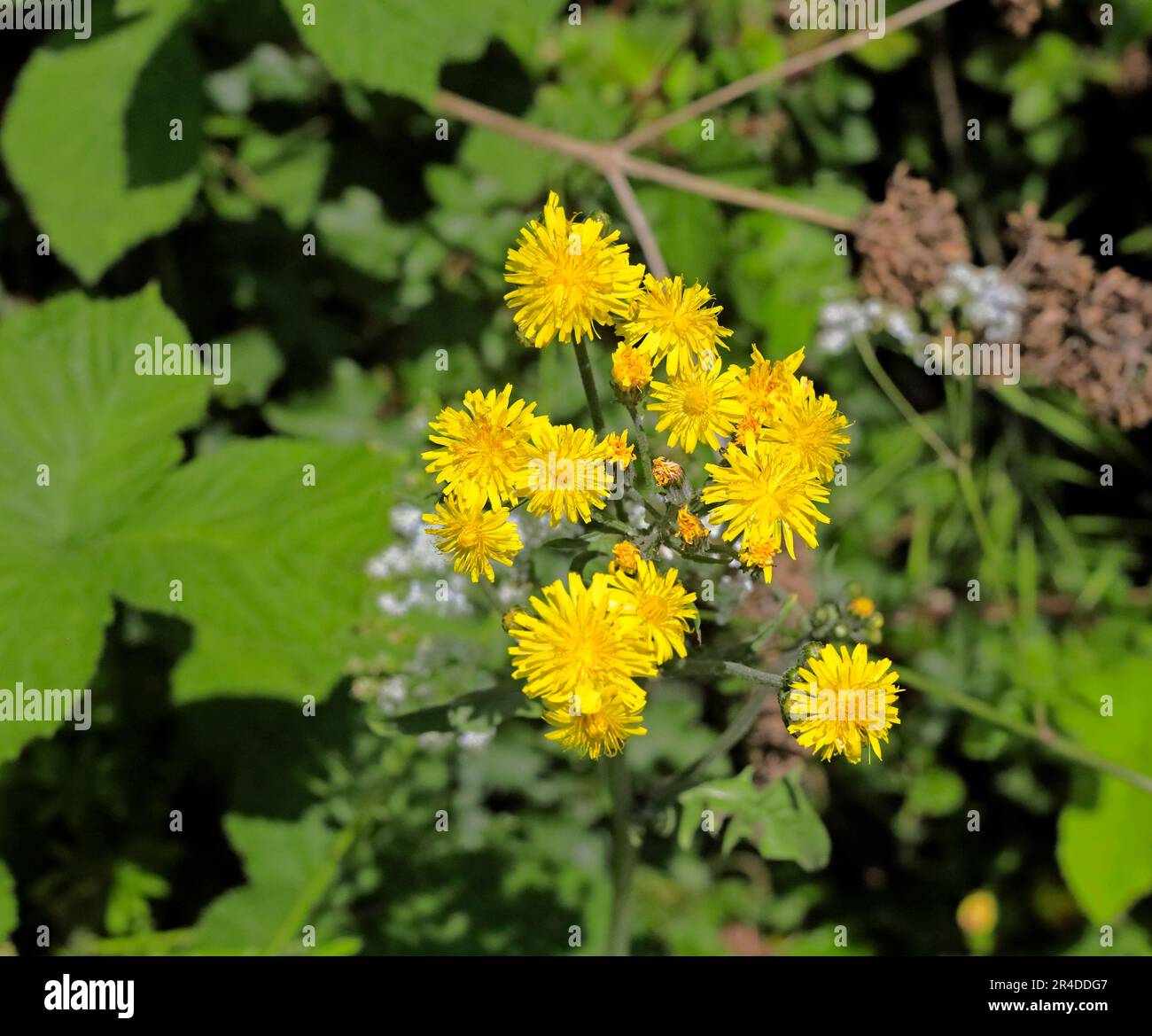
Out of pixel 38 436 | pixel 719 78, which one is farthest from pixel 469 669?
pixel 719 78

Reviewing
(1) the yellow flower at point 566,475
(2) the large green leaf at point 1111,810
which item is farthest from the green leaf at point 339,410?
(2) the large green leaf at point 1111,810

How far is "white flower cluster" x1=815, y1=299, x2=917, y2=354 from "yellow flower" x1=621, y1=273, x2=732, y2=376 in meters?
1.72

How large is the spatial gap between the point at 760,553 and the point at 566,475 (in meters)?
0.42

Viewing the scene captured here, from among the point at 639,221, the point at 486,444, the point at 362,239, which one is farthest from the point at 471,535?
the point at 362,239

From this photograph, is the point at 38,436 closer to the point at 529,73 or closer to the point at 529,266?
the point at 529,266

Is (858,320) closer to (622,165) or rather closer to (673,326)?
(622,165)

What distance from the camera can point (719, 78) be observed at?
161 inches

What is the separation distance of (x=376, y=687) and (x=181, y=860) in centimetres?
171

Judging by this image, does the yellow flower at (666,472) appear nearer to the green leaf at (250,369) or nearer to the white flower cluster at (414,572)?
the white flower cluster at (414,572)

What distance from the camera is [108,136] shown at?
13.0ft

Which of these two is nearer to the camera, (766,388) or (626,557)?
(626,557)

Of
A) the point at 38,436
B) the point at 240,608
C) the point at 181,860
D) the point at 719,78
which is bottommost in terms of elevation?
the point at 181,860

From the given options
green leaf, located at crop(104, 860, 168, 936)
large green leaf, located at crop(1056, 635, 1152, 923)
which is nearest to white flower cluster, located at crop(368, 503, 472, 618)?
green leaf, located at crop(104, 860, 168, 936)

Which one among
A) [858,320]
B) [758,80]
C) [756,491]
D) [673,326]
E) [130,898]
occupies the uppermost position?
[758,80]
